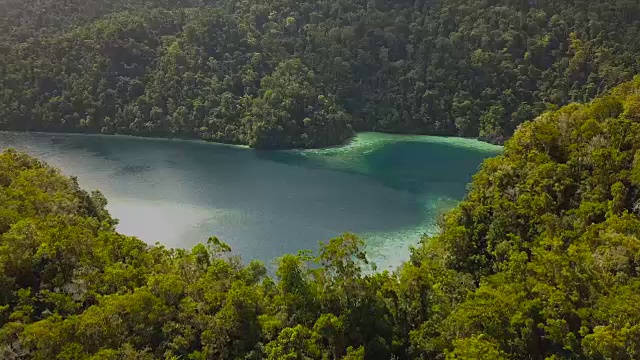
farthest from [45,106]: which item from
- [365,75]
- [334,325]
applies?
[334,325]

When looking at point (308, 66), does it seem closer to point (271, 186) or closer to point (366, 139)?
point (366, 139)

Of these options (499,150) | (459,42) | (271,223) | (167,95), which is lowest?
(271,223)

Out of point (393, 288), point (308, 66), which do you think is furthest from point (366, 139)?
point (393, 288)

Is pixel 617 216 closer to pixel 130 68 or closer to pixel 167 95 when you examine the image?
pixel 167 95

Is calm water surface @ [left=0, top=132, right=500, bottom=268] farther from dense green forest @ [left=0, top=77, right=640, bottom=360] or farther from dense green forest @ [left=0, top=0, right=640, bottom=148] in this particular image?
dense green forest @ [left=0, top=77, right=640, bottom=360]

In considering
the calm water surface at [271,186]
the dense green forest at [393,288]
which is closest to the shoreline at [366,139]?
the calm water surface at [271,186]

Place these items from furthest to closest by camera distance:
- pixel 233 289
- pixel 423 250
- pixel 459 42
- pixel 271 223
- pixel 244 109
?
pixel 459 42
pixel 244 109
pixel 271 223
pixel 423 250
pixel 233 289
